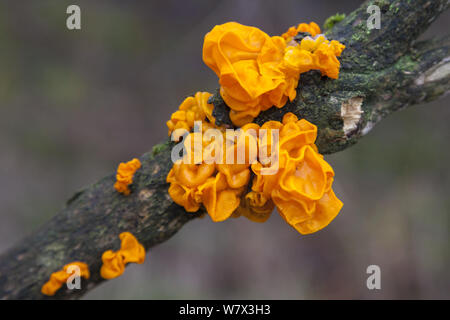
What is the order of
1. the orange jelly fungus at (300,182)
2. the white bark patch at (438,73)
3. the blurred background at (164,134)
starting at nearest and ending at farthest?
the orange jelly fungus at (300,182), the white bark patch at (438,73), the blurred background at (164,134)

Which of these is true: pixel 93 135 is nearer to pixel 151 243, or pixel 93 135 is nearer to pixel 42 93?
pixel 42 93

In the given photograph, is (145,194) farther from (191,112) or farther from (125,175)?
(191,112)

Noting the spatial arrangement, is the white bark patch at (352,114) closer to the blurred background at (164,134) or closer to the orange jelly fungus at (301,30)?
the orange jelly fungus at (301,30)

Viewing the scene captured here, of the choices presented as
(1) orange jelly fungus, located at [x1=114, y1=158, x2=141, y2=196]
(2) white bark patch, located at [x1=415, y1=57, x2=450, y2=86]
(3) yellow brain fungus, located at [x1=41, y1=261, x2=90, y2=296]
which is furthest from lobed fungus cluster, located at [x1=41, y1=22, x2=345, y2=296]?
(3) yellow brain fungus, located at [x1=41, y1=261, x2=90, y2=296]

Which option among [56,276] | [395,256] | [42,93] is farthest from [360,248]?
[42,93]

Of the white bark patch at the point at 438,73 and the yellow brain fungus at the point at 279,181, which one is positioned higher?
the white bark patch at the point at 438,73

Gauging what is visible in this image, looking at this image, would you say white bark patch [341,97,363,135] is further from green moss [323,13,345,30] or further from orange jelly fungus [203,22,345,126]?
green moss [323,13,345,30]

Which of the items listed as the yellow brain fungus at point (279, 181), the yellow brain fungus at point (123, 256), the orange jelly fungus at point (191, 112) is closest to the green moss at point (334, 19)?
the yellow brain fungus at point (279, 181)
